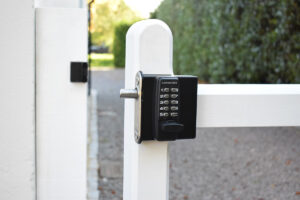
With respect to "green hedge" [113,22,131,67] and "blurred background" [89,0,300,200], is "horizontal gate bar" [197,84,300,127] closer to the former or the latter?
"blurred background" [89,0,300,200]

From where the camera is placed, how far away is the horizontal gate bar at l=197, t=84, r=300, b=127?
3.13 ft

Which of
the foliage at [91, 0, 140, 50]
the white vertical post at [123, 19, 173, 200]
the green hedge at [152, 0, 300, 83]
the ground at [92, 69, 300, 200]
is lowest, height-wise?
the ground at [92, 69, 300, 200]

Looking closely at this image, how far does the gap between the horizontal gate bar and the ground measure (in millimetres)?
2980

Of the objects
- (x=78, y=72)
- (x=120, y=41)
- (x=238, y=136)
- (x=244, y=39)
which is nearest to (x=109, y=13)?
(x=120, y=41)

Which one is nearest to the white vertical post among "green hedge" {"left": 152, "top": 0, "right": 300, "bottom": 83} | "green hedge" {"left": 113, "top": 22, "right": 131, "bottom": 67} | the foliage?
"green hedge" {"left": 152, "top": 0, "right": 300, "bottom": 83}

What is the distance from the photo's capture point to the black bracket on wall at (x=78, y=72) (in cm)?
136

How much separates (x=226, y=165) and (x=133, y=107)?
4.00m

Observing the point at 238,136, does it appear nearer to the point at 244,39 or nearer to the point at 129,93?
the point at 244,39

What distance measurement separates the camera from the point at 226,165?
4727mm

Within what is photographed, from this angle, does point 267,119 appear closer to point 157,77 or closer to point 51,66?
point 157,77

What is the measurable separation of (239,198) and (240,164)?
967 mm

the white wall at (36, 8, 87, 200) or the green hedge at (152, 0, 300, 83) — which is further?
the green hedge at (152, 0, 300, 83)

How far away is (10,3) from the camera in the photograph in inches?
45.6

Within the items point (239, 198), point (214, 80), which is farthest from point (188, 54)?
point (239, 198)
